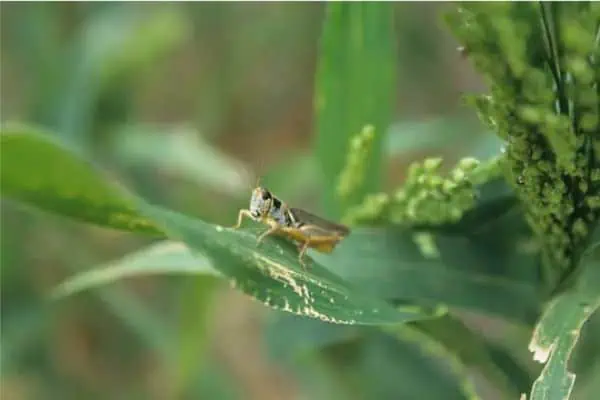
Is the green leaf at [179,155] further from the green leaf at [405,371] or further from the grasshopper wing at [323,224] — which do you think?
the grasshopper wing at [323,224]

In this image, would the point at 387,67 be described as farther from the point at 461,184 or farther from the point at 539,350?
the point at 539,350

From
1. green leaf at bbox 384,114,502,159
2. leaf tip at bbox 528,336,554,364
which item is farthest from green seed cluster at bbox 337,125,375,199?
green leaf at bbox 384,114,502,159

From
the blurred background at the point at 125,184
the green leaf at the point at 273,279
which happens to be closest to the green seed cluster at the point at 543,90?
the green leaf at the point at 273,279

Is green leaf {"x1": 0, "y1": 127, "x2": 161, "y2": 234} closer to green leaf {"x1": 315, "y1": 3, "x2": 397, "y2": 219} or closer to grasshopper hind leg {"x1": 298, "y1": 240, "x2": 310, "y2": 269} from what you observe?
grasshopper hind leg {"x1": 298, "y1": 240, "x2": 310, "y2": 269}

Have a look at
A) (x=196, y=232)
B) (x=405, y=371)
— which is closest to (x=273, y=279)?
(x=196, y=232)

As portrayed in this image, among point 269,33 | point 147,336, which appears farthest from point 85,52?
point 269,33
